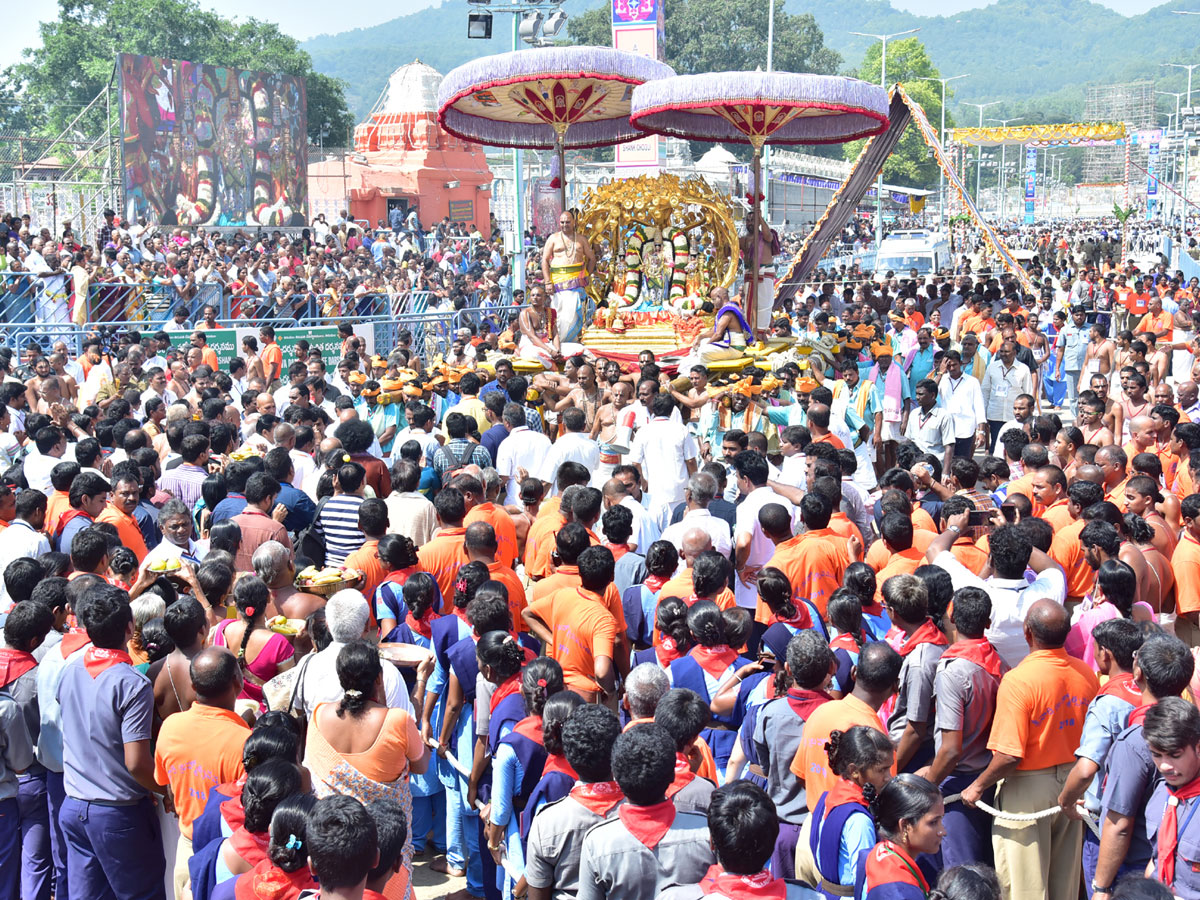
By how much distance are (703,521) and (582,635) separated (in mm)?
1441

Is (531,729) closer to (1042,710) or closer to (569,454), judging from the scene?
(1042,710)

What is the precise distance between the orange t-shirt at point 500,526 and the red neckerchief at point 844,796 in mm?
2984

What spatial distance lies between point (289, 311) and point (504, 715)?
48.2ft

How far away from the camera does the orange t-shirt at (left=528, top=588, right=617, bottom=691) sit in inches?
195

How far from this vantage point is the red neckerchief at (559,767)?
390 cm

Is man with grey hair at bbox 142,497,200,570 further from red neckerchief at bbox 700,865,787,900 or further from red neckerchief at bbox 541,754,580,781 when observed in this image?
red neckerchief at bbox 700,865,787,900

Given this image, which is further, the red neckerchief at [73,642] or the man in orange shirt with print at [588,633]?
the man in orange shirt with print at [588,633]

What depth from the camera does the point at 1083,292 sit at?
20.9 metres

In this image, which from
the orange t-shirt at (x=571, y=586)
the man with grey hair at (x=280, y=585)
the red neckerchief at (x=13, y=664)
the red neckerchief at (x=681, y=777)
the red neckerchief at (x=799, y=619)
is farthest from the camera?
the orange t-shirt at (x=571, y=586)

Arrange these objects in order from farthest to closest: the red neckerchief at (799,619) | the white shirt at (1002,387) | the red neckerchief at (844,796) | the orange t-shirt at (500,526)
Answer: the white shirt at (1002,387), the orange t-shirt at (500,526), the red neckerchief at (799,619), the red neckerchief at (844,796)

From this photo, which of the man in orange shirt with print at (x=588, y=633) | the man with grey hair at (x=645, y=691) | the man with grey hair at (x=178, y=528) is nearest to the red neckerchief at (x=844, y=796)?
the man with grey hair at (x=645, y=691)

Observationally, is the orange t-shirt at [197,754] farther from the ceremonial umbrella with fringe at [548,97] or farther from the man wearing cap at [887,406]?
the ceremonial umbrella with fringe at [548,97]

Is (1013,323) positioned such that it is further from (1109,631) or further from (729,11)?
(729,11)

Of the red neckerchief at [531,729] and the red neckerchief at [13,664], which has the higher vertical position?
the red neckerchief at [13,664]
